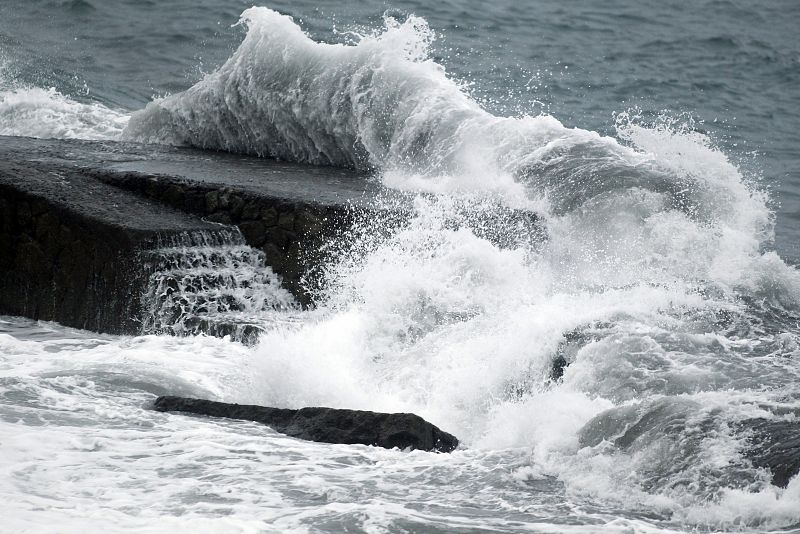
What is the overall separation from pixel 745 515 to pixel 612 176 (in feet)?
15.4

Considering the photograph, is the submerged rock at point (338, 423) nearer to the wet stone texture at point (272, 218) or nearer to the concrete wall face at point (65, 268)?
the concrete wall face at point (65, 268)

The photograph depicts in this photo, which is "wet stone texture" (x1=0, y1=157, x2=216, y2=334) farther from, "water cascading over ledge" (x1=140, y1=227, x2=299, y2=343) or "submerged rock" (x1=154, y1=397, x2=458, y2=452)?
"submerged rock" (x1=154, y1=397, x2=458, y2=452)

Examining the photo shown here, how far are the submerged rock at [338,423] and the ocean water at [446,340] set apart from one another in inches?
4.0

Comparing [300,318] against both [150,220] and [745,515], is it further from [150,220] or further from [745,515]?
[745,515]

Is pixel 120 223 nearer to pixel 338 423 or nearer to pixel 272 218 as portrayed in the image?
pixel 272 218

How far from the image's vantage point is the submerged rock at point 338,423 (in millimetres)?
5648

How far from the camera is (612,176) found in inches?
359

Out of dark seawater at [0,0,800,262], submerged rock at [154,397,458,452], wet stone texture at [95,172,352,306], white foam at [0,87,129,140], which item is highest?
dark seawater at [0,0,800,262]

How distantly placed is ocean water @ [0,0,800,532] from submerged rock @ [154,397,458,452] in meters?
0.10

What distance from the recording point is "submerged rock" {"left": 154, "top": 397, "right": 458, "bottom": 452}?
5648 millimetres

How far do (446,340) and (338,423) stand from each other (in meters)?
1.58

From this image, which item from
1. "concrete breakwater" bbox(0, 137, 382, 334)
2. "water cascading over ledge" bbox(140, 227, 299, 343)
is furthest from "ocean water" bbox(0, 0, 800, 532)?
"concrete breakwater" bbox(0, 137, 382, 334)

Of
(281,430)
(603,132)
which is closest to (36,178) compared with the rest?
(281,430)

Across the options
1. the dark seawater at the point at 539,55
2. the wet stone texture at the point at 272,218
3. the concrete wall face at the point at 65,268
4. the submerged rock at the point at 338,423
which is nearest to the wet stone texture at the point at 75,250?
the concrete wall face at the point at 65,268
